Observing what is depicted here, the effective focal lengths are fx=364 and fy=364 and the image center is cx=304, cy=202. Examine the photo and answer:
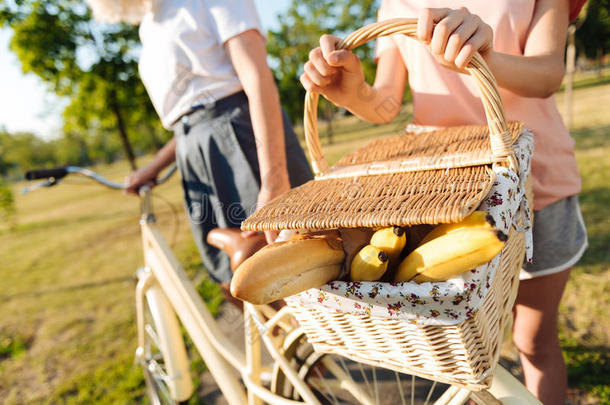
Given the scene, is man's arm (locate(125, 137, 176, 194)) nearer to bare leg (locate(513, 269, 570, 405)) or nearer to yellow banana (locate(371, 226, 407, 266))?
yellow banana (locate(371, 226, 407, 266))

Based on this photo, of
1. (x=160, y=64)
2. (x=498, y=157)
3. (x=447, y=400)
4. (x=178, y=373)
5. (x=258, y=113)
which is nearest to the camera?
(x=498, y=157)

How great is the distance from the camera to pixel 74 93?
7.76 meters

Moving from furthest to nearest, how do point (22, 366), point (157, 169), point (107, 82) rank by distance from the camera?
point (107, 82) < point (22, 366) < point (157, 169)

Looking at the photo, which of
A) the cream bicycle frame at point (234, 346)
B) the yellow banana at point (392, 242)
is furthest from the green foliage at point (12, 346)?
the yellow banana at point (392, 242)

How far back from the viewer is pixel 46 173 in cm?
177

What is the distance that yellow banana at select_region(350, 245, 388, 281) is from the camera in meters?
0.65

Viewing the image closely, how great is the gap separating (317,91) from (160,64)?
2.75 feet

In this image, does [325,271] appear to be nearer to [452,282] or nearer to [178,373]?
[452,282]

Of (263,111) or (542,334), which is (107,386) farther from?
(542,334)

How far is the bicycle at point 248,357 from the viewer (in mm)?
1117

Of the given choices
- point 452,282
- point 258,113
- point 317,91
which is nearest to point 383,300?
point 452,282

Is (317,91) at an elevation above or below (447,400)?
above

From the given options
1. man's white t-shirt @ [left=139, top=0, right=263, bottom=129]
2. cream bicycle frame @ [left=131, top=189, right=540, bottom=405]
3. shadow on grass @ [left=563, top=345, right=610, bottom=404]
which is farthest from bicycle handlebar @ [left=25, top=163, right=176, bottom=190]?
shadow on grass @ [left=563, top=345, right=610, bottom=404]

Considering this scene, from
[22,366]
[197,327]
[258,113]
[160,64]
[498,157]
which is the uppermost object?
[160,64]
